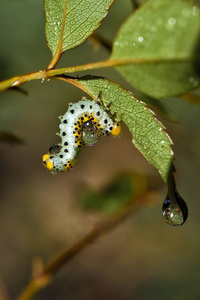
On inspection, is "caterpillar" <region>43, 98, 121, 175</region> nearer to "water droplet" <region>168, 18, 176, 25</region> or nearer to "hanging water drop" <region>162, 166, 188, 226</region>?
"hanging water drop" <region>162, 166, 188, 226</region>

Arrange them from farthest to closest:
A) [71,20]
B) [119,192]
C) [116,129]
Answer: [119,192] < [116,129] < [71,20]

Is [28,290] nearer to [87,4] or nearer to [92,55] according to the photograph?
[87,4]

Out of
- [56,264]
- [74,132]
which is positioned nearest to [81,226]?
[56,264]

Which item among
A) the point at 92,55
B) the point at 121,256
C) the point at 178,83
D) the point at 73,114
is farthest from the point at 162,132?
the point at 121,256

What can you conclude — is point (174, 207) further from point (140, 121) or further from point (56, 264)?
point (56, 264)

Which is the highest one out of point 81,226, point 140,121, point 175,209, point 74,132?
point 81,226

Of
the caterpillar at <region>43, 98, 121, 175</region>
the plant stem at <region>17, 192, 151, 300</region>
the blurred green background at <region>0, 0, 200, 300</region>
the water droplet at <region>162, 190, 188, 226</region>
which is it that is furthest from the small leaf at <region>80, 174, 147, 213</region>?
the blurred green background at <region>0, 0, 200, 300</region>
